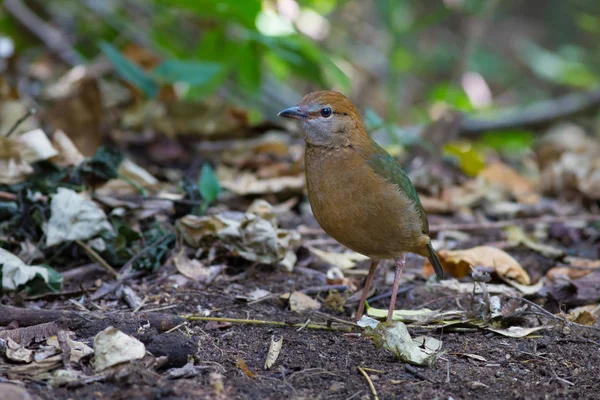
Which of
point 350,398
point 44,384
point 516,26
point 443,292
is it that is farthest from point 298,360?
point 516,26

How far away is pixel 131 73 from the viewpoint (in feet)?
18.2

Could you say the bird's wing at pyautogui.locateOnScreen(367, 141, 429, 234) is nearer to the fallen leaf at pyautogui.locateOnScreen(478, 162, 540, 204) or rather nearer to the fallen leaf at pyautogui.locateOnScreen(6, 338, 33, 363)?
the fallen leaf at pyautogui.locateOnScreen(6, 338, 33, 363)

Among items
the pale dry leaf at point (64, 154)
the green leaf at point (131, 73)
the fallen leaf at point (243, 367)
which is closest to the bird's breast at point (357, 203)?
the fallen leaf at point (243, 367)

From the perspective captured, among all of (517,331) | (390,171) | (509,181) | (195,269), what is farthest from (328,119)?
(509,181)

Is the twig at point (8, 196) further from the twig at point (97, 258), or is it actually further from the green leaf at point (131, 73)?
the green leaf at point (131, 73)

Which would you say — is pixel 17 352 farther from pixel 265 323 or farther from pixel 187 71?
pixel 187 71

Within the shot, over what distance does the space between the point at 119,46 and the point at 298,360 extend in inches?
205

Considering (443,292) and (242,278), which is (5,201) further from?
(443,292)

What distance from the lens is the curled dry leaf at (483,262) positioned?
4.41 meters

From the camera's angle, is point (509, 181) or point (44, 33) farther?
point (44, 33)

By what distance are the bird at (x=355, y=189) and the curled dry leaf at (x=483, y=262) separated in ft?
1.42

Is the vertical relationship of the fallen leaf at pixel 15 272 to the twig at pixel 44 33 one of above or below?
below

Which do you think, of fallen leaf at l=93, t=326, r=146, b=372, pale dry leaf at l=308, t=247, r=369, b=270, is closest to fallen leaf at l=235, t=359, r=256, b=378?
fallen leaf at l=93, t=326, r=146, b=372

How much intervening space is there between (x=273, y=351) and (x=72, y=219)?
1.53 m
